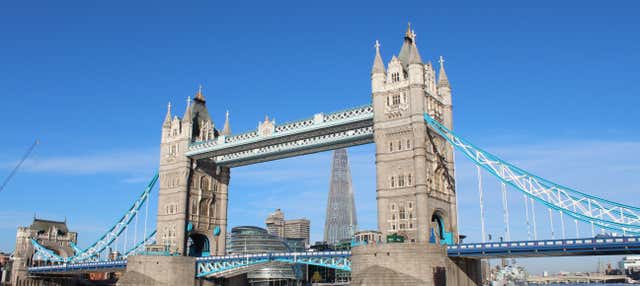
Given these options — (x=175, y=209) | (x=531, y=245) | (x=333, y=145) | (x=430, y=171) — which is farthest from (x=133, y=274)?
(x=531, y=245)

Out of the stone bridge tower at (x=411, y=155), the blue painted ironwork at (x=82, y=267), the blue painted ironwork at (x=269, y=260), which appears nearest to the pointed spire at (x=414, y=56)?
the stone bridge tower at (x=411, y=155)

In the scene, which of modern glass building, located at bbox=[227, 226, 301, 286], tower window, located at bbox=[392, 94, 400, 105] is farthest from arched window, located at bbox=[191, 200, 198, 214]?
modern glass building, located at bbox=[227, 226, 301, 286]

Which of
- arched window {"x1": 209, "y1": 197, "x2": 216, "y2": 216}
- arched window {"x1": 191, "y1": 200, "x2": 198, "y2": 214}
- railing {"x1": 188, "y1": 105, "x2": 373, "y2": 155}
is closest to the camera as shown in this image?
railing {"x1": 188, "y1": 105, "x2": 373, "y2": 155}

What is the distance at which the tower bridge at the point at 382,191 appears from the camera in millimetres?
59594

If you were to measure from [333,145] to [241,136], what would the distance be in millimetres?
15551

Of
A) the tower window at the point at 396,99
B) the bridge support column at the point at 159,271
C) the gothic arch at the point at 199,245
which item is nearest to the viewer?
the tower window at the point at 396,99

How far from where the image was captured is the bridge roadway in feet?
178

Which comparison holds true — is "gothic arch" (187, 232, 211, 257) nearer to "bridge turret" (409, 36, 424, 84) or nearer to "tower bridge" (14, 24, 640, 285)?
"tower bridge" (14, 24, 640, 285)

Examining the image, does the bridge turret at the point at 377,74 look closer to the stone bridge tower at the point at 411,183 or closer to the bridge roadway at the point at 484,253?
the stone bridge tower at the point at 411,183

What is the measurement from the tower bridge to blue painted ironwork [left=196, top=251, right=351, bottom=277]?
0.53ft

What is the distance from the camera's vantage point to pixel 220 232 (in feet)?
315

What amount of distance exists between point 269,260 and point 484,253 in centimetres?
3023

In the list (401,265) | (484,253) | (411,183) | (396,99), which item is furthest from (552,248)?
(396,99)

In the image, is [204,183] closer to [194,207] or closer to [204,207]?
[204,207]
